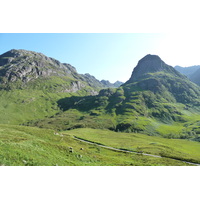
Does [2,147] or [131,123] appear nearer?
[2,147]

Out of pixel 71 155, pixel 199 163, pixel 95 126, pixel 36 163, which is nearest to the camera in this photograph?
pixel 36 163

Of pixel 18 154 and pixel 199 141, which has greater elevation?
pixel 18 154

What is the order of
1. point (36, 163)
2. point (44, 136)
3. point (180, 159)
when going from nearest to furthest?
point (36, 163)
point (44, 136)
point (180, 159)

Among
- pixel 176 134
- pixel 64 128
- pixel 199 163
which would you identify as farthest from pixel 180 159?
pixel 64 128

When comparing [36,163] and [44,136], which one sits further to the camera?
[44,136]

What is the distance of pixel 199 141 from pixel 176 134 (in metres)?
28.0

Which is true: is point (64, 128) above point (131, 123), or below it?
below

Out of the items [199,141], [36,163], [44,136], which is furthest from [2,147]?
[199,141]

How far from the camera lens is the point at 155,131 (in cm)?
16825

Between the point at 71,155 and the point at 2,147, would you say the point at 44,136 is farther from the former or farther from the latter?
the point at 2,147

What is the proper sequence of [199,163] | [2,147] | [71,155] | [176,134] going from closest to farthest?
[2,147]
[71,155]
[199,163]
[176,134]

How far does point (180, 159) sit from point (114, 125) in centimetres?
12967

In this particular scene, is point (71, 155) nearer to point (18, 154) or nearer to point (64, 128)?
point (18, 154)

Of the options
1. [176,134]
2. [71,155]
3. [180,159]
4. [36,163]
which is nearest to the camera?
[36,163]
